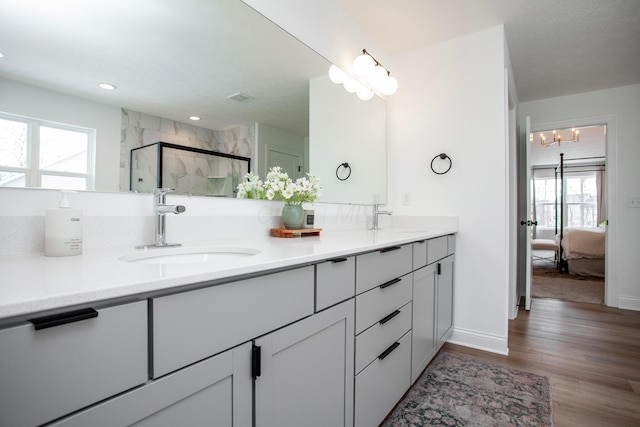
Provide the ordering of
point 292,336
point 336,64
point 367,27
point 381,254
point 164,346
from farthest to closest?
point 367,27, point 336,64, point 381,254, point 292,336, point 164,346

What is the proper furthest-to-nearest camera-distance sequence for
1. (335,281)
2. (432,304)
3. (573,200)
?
1. (573,200)
2. (432,304)
3. (335,281)

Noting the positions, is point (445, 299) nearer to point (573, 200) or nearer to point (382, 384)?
point (382, 384)

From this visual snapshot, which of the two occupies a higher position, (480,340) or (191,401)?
(191,401)

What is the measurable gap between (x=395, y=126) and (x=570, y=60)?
5.38 feet

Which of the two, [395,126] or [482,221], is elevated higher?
[395,126]

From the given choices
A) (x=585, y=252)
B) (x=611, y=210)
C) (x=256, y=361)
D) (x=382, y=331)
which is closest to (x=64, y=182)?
(x=256, y=361)

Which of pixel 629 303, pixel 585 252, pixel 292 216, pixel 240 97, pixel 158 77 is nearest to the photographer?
pixel 158 77

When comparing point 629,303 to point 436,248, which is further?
point 629,303

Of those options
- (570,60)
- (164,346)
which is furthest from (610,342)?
(164,346)

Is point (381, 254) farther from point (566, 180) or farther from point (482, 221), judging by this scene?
point (566, 180)

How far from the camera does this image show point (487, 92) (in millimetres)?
2350

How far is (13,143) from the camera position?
84 centimetres

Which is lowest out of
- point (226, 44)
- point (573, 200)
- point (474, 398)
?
point (474, 398)

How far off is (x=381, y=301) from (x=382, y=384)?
1.15 ft
